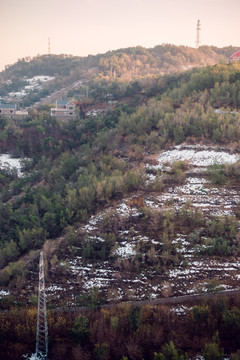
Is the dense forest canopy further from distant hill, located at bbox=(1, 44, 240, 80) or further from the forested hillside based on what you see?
distant hill, located at bbox=(1, 44, 240, 80)

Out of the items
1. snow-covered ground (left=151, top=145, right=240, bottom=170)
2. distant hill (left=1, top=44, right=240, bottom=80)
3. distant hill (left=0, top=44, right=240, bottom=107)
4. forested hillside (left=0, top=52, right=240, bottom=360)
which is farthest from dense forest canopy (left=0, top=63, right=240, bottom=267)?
distant hill (left=1, top=44, right=240, bottom=80)

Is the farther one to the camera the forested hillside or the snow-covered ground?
the snow-covered ground

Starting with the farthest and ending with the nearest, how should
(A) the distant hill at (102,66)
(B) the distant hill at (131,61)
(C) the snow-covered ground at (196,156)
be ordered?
(B) the distant hill at (131,61), (A) the distant hill at (102,66), (C) the snow-covered ground at (196,156)

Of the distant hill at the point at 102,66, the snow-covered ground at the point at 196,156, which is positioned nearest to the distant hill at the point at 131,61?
the distant hill at the point at 102,66

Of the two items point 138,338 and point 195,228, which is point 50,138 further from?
point 138,338

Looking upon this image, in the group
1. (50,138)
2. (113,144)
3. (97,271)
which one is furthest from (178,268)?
(50,138)

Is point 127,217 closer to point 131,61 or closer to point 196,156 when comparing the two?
point 196,156

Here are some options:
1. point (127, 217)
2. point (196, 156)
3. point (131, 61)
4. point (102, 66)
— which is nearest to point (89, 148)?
point (196, 156)

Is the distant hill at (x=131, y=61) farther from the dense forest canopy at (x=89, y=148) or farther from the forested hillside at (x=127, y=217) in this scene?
the forested hillside at (x=127, y=217)
